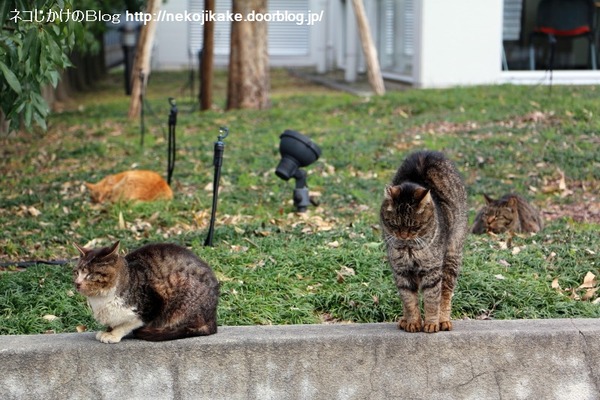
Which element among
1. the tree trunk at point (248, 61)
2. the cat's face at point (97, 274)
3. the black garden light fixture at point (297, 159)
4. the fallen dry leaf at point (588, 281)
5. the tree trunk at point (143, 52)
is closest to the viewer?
the cat's face at point (97, 274)

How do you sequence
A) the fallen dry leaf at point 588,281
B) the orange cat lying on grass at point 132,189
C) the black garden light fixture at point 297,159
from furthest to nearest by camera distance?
the orange cat lying on grass at point 132,189 < the black garden light fixture at point 297,159 < the fallen dry leaf at point 588,281

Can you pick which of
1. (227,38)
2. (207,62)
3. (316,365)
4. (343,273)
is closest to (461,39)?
(207,62)

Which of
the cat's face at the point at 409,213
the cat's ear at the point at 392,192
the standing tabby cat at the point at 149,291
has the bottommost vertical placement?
the standing tabby cat at the point at 149,291

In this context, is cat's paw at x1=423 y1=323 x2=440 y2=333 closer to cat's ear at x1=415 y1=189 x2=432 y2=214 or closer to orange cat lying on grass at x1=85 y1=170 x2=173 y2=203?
cat's ear at x1=415 y1=189 x2=432 y2=214

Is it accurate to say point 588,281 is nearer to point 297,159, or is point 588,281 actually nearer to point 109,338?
point 109,338

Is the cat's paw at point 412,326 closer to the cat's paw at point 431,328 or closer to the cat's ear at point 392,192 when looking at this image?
the cat's paw at point 431,328

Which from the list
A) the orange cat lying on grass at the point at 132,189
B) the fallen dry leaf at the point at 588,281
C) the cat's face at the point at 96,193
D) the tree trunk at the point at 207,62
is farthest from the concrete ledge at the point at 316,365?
the tree trunk at the point at 207,62

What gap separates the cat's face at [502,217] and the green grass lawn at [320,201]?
45 cm

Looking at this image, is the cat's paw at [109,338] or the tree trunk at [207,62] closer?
the cat's paw at [109,338]

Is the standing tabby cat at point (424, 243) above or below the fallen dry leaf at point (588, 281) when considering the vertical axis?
above

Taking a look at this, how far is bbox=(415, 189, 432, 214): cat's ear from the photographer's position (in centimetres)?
540

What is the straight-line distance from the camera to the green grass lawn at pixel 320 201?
6457mm

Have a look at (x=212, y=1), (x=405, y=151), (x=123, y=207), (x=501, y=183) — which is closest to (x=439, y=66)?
(x=212, y=1)

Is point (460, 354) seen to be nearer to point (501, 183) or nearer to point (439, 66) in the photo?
point (501, 183)
